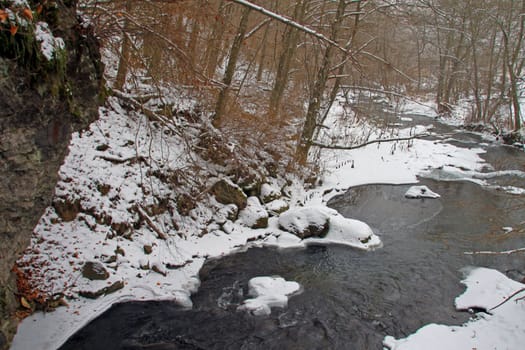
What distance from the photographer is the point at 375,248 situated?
7.68 metres

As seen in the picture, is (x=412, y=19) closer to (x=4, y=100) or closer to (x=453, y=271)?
(x=453, y=271)

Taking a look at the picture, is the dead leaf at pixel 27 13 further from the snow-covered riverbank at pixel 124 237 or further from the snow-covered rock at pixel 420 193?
the snow-covered rock at pixel 420 193

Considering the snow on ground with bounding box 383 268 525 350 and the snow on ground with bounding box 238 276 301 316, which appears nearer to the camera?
the snow on ground with bounding box 383 268 525 350

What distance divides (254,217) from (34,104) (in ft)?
17.9

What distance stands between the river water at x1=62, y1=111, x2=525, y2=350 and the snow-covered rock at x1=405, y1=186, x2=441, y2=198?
3.19 ft

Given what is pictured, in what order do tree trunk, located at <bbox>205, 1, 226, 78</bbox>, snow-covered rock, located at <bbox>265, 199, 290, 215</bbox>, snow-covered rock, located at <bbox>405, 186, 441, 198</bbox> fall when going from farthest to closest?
snow-covered rock, located at <bbox>405, 186, 441, 198</bbox>
snow-covered rock, located at <bbox>265, 199, 290, 215</bbox>
tree trunk, located at <bbox>205, 1, 226, 78</bbox>

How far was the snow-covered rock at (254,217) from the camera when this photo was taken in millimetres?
7902

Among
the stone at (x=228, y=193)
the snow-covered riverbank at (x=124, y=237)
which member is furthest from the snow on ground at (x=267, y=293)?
the stone at (x=228, y=193)

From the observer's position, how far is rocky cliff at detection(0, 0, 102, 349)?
8.96 ft

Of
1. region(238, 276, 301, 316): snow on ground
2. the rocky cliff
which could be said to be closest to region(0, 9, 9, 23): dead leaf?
the rocky cliff

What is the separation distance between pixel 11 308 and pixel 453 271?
691 centimetres

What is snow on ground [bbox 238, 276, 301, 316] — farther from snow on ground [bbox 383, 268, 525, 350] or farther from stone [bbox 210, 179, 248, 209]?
stone [bbox 210, 179, 248, 209]

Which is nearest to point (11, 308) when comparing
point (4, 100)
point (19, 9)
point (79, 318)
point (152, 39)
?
point (79, 318)

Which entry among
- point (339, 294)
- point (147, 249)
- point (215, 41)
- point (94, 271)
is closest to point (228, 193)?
point (147, 249)
